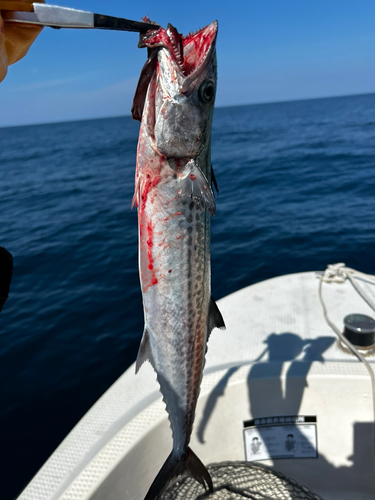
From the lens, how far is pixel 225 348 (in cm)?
395

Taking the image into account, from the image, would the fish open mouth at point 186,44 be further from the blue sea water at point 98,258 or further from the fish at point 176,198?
the blue sea water at point 98,258

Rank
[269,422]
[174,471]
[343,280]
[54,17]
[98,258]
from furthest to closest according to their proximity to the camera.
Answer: [98,258], [343,280], [269,422], [174,471], [54,17]

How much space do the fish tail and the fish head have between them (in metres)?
1.91

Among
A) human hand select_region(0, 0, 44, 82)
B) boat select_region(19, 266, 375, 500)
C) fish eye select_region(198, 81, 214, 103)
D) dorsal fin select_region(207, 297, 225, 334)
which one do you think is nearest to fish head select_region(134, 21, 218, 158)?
fish eye select_region(198, 81, 214, 103)

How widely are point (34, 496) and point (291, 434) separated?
86.3 inches

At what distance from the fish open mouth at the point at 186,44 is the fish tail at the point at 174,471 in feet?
7.48

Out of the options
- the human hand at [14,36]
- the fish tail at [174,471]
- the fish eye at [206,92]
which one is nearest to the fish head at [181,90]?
the fish eye at [206,92]

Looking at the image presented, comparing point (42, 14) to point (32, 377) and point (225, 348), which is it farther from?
point (32, 377)

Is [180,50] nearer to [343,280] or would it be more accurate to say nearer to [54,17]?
[54,17]

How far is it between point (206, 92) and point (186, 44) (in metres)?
0.28

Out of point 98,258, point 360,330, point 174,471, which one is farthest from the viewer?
point 98,258

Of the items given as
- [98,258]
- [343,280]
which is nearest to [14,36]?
[343,280]

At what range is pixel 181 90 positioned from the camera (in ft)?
5.61

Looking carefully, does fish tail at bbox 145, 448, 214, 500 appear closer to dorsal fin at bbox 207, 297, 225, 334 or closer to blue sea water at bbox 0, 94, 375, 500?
dorsal fin at bbox 207, 297, 225, 334
